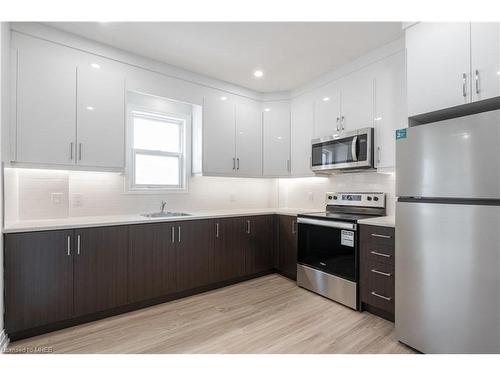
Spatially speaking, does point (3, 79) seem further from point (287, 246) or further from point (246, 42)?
point (287, 246)

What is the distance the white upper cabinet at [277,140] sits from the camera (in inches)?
147

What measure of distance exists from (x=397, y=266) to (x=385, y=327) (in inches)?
25.5

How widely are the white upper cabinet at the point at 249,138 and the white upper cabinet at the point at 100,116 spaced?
1.46 m

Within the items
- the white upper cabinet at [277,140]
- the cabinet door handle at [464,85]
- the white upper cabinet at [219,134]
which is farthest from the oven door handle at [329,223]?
the cabinet door handle at [464,85]

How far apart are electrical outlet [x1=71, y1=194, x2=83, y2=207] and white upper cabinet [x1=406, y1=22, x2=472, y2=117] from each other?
312 centimetres

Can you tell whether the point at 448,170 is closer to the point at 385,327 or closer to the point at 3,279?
the point at 385,327

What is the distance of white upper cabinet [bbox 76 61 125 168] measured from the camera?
242 centimetres

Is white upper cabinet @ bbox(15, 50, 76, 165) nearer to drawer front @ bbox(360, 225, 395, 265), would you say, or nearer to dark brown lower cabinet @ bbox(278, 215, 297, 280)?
dark brown lower cabinet @ bbox(278, 215, 297, 280)

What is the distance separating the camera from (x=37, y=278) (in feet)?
6.52

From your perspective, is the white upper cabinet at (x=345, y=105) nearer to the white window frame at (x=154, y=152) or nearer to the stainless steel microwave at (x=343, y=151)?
the stainless steel microwave at (x=343, y=151)

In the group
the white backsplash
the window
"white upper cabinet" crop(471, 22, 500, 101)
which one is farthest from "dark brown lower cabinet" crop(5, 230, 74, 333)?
"white upper cabinet" crop(471, 22, 500, 101)

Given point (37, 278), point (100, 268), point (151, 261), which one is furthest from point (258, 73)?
point (37, 278)

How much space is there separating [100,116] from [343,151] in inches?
101
